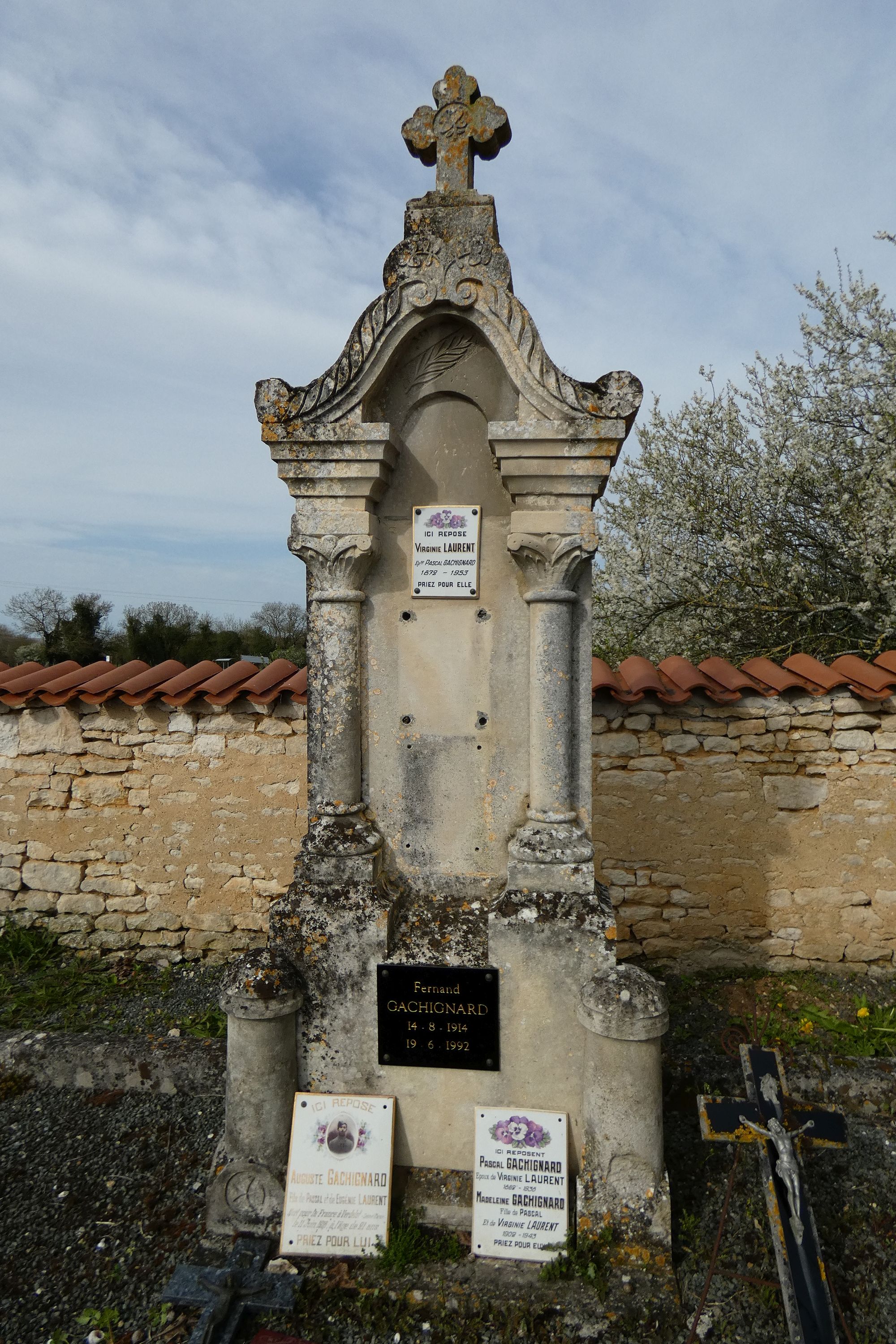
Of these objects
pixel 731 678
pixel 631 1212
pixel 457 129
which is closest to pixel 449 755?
pixel 631 1212

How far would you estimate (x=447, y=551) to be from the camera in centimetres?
307

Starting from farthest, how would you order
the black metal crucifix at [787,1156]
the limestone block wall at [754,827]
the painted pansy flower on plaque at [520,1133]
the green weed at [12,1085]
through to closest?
1. the limestone block wall at [754,827]
2. the green weed at [12,1085]
3. the painted pansy flower on plaque at [520,1133]
4. the black metal crucifix at [787,1156]

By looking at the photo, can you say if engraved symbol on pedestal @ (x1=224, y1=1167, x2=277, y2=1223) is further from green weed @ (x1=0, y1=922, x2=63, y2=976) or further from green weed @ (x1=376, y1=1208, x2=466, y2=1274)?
green weed @ (x1=0, y1=922, x2=63, y2=976)

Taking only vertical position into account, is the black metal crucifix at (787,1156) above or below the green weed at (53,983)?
above

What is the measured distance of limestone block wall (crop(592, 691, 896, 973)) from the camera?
4.94m

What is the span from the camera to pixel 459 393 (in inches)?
121

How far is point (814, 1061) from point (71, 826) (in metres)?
4.86

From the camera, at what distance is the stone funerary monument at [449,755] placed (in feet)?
9.14

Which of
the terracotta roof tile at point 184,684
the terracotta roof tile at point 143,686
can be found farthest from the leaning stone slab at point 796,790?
the terracotta roof tile at point 143,686

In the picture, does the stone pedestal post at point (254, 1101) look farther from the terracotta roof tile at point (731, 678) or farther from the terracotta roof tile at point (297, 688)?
the terracotta roof tile at point (731, 678)

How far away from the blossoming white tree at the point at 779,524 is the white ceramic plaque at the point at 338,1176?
5887 mm

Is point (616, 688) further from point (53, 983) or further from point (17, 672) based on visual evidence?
point (17, 672)

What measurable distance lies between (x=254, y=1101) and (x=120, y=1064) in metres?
1.42

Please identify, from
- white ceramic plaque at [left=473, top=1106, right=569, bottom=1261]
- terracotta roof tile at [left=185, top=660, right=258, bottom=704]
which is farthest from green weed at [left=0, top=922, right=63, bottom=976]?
white ceramic plaque at [left=473, top=1106, right=569, bottom=1261]
